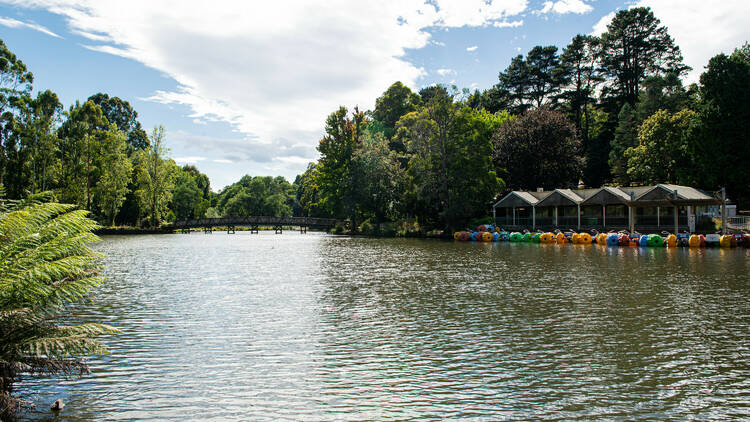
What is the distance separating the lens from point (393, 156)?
234ft

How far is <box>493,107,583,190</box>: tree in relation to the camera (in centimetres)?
6272

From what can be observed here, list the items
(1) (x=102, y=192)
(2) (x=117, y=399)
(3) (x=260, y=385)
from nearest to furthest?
(2) (x=117, y=399) → (3) (x=260, y=385) → (1) (x=102, y=192)

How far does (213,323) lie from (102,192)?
216ft

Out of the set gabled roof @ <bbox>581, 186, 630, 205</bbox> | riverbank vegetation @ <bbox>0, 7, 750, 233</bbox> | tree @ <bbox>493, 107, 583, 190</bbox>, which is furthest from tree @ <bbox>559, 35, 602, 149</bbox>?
gabled roof @ <bbox>581, 186, 630, 205</bbox>

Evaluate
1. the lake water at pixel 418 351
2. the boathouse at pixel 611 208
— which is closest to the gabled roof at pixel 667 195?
the boathouse at pixel 611 208

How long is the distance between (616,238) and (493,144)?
29087mm

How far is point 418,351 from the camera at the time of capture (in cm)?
1013

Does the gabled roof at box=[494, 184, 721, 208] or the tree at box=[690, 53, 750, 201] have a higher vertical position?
the tree at box=[690, 53, 750, 201]

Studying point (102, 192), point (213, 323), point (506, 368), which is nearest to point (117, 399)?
point (213, 323)

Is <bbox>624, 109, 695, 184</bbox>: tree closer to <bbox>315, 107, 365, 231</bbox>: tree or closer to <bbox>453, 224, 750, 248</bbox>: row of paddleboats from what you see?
<bbox>453, 224, 750, 248</bbox>: row of paddleboats

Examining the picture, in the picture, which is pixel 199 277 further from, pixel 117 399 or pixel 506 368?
pixel 506 368

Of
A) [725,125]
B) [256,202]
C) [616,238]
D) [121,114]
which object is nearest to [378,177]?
[616,238]

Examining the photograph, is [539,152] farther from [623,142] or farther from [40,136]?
[40,136]

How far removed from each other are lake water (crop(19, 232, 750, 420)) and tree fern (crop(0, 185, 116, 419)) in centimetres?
117
